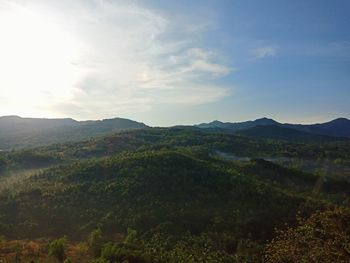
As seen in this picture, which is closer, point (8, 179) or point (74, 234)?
point (74, 234)

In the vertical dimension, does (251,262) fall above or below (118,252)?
below

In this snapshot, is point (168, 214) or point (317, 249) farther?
point (168, 214)

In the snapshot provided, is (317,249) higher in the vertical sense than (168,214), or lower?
higher

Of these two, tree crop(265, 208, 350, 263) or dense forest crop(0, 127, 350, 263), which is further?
dense forest crop(0, 127, 350, 263)

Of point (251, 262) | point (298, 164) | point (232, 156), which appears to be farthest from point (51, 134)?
→ point (251, 262)

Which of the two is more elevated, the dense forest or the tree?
the tree

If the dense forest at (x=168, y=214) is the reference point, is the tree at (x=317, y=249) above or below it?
above

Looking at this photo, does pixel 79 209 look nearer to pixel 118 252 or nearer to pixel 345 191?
pixel 118 252

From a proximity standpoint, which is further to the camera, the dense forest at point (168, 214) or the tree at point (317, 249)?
the dense forest at point (168, 214)
